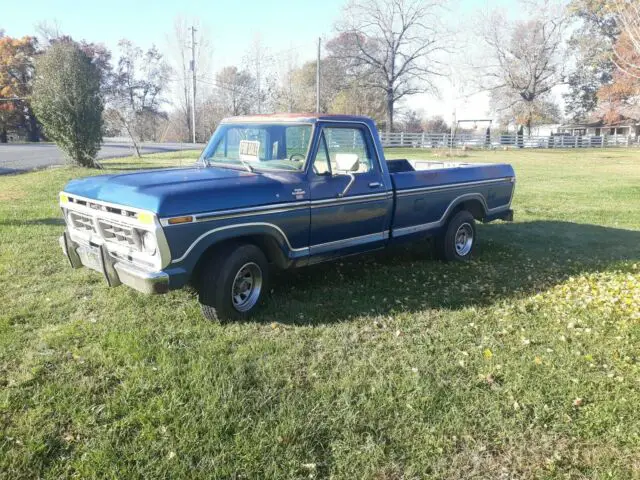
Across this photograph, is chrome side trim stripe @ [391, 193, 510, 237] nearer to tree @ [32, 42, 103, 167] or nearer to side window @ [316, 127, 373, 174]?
side window @ [316, 127, 373, 174]

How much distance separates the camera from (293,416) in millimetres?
3215

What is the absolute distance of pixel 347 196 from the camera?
5.30 meters

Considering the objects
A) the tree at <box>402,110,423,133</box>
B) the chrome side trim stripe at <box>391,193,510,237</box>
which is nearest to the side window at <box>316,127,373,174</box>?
the chrome side trim stripe at <box>391,193,510,237</box>

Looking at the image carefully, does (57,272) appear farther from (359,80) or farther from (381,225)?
(359,80)

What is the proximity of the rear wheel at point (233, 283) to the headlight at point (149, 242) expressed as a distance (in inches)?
22.0

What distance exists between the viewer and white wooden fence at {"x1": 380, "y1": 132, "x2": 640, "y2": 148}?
148 feet

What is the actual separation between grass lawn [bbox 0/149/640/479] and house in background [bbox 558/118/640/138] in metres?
64.1

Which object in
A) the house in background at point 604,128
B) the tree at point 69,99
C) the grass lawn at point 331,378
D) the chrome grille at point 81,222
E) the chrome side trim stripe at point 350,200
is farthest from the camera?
the house in background at point 604,128

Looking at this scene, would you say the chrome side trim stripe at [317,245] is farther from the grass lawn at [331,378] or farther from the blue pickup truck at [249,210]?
the grass lawn at [331,378]

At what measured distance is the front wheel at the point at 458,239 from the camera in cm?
675

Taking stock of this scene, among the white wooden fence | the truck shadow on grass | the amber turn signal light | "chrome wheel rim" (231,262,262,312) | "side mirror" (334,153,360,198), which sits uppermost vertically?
the white wooden fence

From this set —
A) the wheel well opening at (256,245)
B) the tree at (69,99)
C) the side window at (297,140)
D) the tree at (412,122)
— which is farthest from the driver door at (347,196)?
the tree at (412,122)

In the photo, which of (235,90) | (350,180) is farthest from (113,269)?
(235,90)

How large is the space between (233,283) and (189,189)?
915 mm
